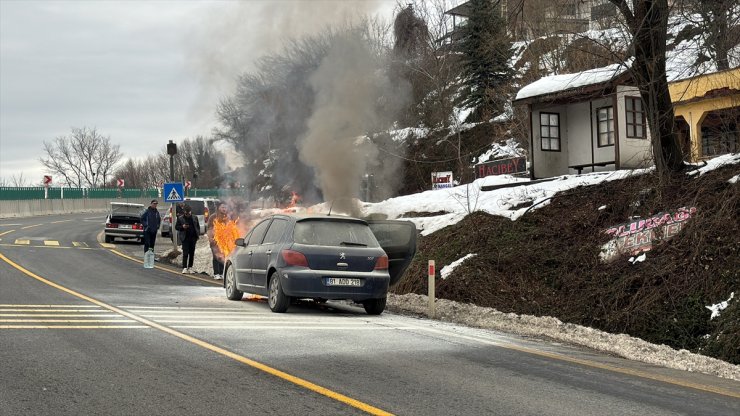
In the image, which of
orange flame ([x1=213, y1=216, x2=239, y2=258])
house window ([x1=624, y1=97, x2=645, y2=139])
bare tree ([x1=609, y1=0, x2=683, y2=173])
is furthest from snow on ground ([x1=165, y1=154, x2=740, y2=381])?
house window ([x1=624, y1=97, x2=645, y2=139])

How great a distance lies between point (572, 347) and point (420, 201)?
44.5 ft

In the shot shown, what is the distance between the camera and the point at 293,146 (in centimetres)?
3188

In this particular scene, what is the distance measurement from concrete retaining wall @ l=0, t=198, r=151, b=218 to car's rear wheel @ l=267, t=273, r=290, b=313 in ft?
168

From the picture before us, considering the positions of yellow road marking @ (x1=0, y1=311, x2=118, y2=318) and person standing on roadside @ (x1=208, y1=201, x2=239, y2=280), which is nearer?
yellow road marking @ (x1=0, y1=311, x2=118, y2=318)

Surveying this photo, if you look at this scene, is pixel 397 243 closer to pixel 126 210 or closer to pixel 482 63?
pixel 126 210

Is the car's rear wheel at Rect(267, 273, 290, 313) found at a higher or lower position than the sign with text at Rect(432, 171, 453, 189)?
lower

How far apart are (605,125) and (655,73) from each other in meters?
8.18

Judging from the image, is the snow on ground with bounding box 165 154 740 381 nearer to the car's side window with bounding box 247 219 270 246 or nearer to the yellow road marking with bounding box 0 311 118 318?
the car's side window with bounding box 247 219 270 246

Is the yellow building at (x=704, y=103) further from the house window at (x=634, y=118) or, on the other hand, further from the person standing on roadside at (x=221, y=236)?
the person standing on roadside at (x=221, y=236)

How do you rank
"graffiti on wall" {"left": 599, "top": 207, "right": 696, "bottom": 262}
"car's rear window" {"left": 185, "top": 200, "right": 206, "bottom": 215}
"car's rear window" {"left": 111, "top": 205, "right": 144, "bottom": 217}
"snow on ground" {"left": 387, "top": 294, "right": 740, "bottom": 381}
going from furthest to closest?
1. "car's rear window" {"left": 185, "top": 200, "right": 206, "bottom": 215}
2. "car's rear window" {"left": 111, "top": 205, "right": 144, "bottom": 217}
3. "graffiti on wall" {"left": 599, "top": 207, "right": 696, "bottom": 262}
4. "snow on ground" {"left": 387, "top": 294, "right": 740, "bottom": 381}

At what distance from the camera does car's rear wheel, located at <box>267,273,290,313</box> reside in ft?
39.9

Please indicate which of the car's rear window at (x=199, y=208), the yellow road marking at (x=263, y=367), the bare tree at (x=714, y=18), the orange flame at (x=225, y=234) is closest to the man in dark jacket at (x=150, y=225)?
the orange flame at (x=225, y=234)

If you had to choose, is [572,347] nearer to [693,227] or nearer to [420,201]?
[693,227]

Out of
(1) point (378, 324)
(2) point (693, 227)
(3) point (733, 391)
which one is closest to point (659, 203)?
(2) point (693, 227)
